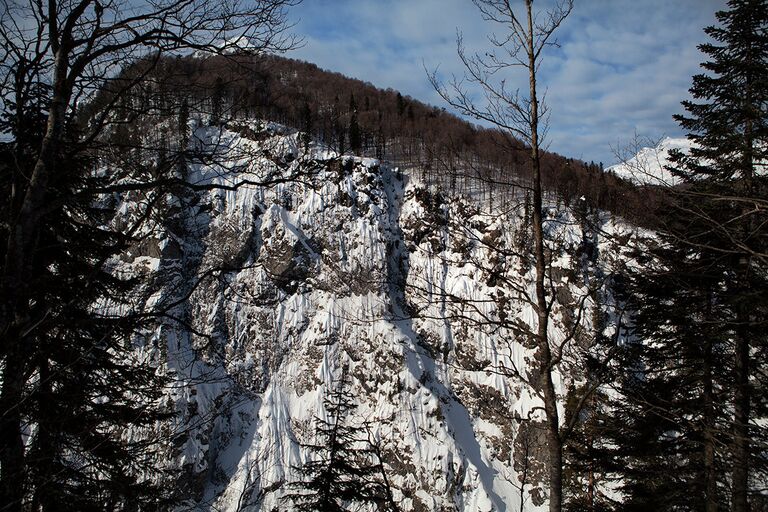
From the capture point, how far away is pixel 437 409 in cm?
3559

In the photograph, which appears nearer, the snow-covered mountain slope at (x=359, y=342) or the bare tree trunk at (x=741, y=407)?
the bare tree trunk at (x=741, y=407)

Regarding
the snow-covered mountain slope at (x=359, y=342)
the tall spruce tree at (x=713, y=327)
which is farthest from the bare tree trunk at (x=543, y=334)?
the snow-covered mountain slope at (x=359, y=342)

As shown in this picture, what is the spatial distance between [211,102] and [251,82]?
0.42 metres

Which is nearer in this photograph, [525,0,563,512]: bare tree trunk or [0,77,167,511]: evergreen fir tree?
[0,77,167,511]: evergreen fir tree

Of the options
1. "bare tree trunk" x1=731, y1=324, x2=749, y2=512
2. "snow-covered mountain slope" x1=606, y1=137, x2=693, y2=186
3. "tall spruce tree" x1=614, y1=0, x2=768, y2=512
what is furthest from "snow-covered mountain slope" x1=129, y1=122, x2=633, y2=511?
"snow-covered mountain slope" x1=606, y1=137, x2=693, y2=186

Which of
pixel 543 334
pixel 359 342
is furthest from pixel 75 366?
pixel 359 342

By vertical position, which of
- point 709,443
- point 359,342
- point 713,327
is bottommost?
point 709,443

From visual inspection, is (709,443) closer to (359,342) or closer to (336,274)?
(336,274)

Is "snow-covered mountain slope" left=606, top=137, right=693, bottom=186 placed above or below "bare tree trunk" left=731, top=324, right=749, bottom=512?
above

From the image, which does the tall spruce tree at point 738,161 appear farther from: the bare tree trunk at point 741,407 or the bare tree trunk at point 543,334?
the bare tree trunk at point 543,334

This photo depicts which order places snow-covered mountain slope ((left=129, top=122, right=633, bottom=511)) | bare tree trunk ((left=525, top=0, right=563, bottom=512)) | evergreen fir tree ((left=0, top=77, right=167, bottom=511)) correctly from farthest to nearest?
snow-covered mountain slope ((left=129, top=122, right=633, bottom=511)), bare tree trunk ((left=525, top=0, right=563, bottom=512)), evergreen fir tree ((left=0, top=77, right=167, bottom=511))

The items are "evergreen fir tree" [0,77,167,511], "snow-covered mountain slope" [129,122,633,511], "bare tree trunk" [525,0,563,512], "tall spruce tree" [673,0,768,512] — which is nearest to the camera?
"evergreen fir tree" [0,77,167,511]

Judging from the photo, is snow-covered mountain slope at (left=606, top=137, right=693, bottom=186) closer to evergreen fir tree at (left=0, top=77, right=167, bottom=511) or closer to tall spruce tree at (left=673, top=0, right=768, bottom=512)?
tall spruce tree at (left=673, top=0, right=768, bottom=512)

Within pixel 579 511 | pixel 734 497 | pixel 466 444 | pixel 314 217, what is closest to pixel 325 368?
pixel 466 444
